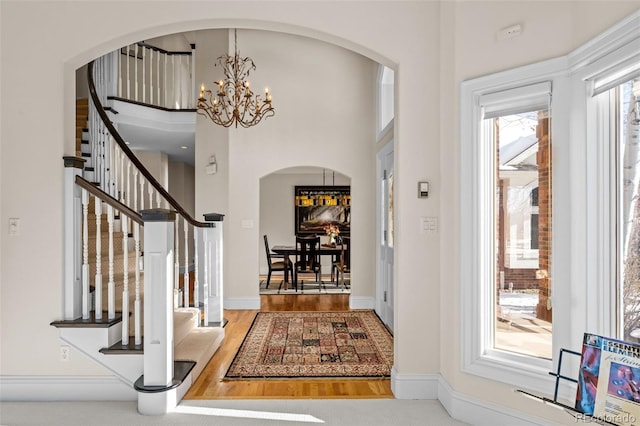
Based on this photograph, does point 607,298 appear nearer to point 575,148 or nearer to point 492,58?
point 575,148

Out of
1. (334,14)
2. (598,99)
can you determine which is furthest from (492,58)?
(334,14)

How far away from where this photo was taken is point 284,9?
2936 millimetres

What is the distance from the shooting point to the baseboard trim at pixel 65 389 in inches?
114

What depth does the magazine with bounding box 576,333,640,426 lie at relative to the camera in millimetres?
1616

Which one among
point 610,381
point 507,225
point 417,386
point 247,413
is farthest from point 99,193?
point 610,381

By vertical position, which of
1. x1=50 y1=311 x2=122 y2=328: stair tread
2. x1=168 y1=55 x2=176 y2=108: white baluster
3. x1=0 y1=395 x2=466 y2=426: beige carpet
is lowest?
x1=0 y1=395 x2=466 y2=426: beige carpet

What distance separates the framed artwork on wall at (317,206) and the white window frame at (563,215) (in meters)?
7.58

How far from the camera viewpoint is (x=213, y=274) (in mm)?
4352

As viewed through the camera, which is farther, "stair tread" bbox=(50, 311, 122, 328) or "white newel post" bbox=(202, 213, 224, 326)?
"white newel post" bbox=(202, 213, 224, 326)

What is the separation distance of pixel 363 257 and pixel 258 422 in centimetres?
367

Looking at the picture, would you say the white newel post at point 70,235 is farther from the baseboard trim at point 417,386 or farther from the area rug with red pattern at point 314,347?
the baseboard trim at point 417,386

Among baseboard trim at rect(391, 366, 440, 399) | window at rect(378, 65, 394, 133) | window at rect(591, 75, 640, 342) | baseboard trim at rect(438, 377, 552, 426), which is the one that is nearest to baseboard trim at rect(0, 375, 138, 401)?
baseboard trim at rect(391, 366, 440, 399)

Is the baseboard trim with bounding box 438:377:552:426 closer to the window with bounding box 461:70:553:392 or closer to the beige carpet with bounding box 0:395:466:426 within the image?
the beige carpet with bounding box 0:395:466:426

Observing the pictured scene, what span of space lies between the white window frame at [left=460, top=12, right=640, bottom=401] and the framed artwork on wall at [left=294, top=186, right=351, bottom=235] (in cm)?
758
